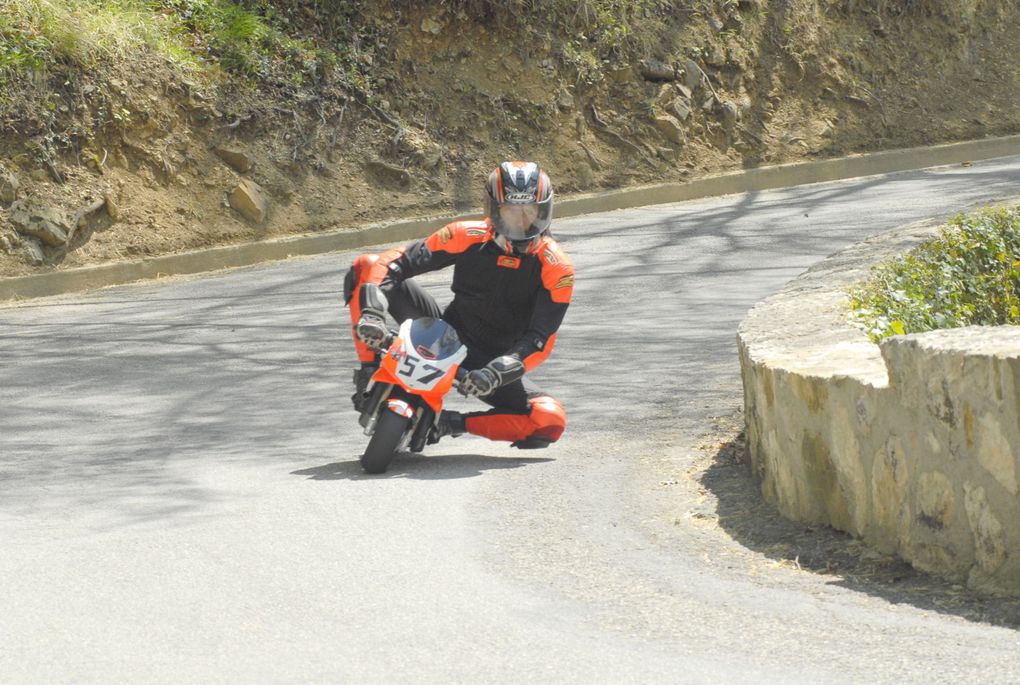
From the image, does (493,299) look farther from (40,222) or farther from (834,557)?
(40,222)

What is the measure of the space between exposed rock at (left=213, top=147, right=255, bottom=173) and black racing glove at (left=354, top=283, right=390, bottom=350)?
1026 centimetres

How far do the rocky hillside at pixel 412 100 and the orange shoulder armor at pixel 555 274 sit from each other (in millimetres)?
8930

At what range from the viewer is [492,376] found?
725cm

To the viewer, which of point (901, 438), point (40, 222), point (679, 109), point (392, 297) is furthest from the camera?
point (679, 109)

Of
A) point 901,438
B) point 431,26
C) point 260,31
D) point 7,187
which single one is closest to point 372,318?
point 901,438

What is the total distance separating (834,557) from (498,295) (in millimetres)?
2812

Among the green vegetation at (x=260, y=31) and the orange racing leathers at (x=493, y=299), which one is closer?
the orange racing leathers at (x=493, y=299)

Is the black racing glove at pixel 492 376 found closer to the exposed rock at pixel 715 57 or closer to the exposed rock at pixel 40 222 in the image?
the exposed rock at pixel 40 222

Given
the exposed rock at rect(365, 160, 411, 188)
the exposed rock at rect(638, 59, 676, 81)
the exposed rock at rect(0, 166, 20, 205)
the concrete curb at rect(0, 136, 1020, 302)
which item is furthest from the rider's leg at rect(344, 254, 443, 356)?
the exposed rock at rect(638, 59, 676, 81)

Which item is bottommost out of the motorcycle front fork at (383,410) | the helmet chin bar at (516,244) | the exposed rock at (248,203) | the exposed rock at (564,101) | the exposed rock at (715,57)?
the exposed rock at (248,203)

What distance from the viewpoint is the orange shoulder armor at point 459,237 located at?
308 inches

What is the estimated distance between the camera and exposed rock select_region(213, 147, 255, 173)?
691 inches

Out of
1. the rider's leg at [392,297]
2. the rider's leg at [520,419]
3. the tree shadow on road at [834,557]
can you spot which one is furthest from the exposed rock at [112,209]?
the tree shadow on road at [834,557]

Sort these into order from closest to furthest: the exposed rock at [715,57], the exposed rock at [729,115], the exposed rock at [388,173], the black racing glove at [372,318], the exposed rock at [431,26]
Result: the black racing glove at [372,318], the exposed rock at [388,173], the exposed rock at [431,26], the exposed rock at [729,115], the exposed rock at [715,57]
